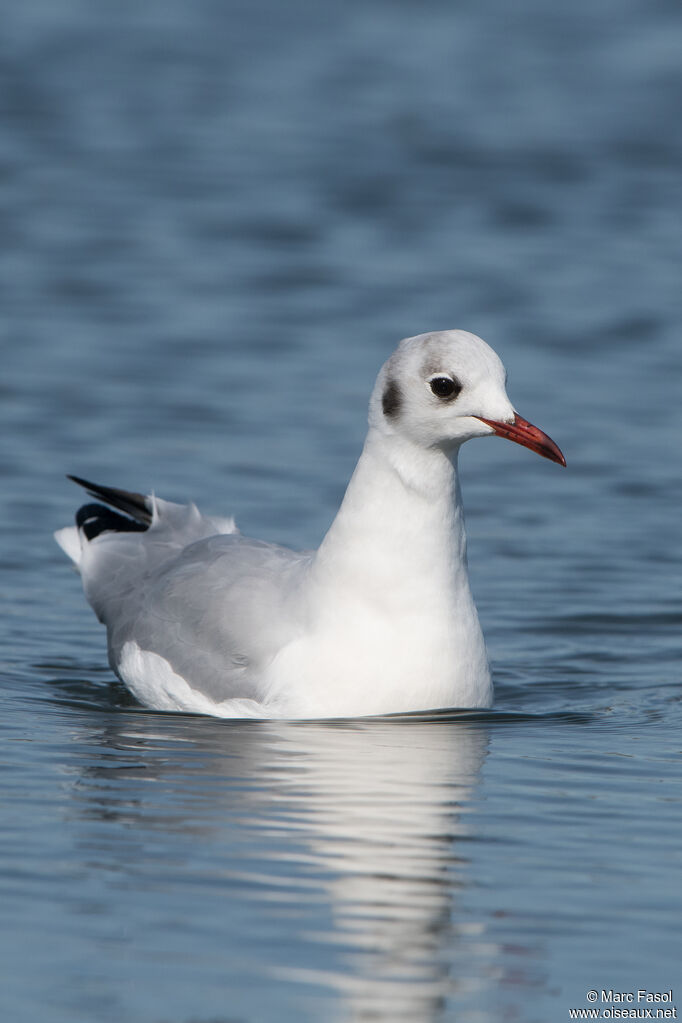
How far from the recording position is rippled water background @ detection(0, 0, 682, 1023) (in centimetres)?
479

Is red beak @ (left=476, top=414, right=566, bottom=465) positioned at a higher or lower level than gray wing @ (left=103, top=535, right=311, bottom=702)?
higher

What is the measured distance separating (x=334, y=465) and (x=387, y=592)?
4343 millimetres

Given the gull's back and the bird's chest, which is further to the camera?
the gull's back

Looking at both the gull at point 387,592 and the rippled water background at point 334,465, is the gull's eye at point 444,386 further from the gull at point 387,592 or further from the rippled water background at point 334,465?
the rippled water background at point 334,465

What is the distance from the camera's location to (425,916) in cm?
492

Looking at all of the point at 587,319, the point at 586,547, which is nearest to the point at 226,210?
the point at 587,319

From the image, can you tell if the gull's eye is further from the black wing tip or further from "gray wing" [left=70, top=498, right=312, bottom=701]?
the black wing tip

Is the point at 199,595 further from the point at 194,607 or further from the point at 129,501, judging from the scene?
the point at 129,501

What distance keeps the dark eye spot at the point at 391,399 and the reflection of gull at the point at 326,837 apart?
3.67 ft

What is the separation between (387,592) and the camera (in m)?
6.92

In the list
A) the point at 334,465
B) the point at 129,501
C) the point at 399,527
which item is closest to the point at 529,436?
the point at 399,527

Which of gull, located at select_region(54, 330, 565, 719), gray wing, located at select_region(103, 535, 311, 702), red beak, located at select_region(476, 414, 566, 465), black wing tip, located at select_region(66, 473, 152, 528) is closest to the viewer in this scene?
red beak, located at select_region(476, 414, 566, 465)

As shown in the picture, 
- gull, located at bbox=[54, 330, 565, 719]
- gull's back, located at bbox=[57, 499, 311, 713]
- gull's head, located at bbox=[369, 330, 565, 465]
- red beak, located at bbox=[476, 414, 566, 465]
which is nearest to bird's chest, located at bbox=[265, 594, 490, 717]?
gull, located at bbox=[54, 330, 565, 719]

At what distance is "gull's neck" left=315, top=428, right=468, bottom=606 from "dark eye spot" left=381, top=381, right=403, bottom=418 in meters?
0.10
